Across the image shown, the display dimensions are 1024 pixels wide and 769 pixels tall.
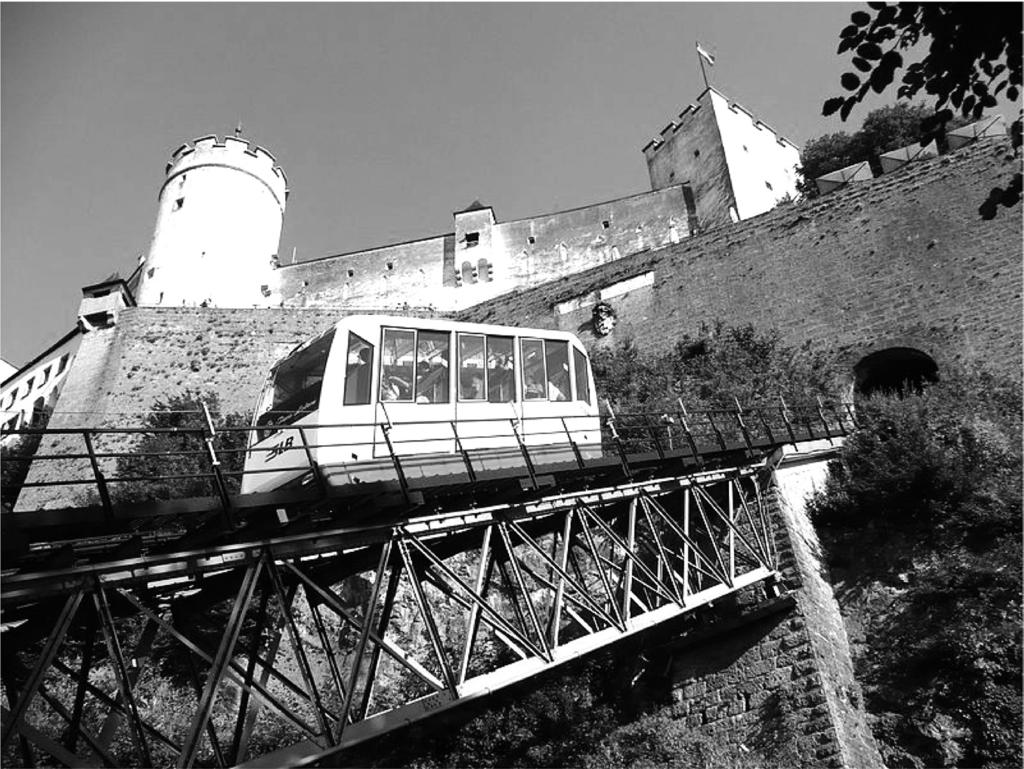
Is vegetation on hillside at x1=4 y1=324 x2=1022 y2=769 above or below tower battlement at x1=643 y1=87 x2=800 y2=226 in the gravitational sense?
below

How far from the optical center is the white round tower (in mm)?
37156

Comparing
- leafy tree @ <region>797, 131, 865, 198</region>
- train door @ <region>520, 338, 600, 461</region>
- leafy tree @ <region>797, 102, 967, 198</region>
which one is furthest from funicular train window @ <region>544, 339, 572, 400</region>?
leafy tree @ <region>797, 131, 865, 198</region>

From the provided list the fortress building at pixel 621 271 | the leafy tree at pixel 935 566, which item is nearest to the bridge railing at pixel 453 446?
the leafy tree at pixel 935 566

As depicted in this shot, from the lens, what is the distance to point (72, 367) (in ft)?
96.3

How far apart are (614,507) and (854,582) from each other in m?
3.89

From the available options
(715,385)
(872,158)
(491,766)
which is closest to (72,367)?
(715,385)

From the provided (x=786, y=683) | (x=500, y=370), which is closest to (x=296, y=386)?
(x=500, y=370)

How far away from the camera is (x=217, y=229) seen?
126ft

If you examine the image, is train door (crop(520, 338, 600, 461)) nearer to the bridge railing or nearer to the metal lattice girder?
the bridge railing

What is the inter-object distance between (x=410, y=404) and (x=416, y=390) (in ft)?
0.76

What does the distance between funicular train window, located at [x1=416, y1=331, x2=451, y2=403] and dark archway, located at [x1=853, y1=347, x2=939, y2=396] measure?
13.2m

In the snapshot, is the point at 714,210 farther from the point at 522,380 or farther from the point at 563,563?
the point at 563,563

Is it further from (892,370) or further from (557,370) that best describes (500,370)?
(892,370)

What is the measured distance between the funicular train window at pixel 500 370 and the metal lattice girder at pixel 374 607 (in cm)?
193
